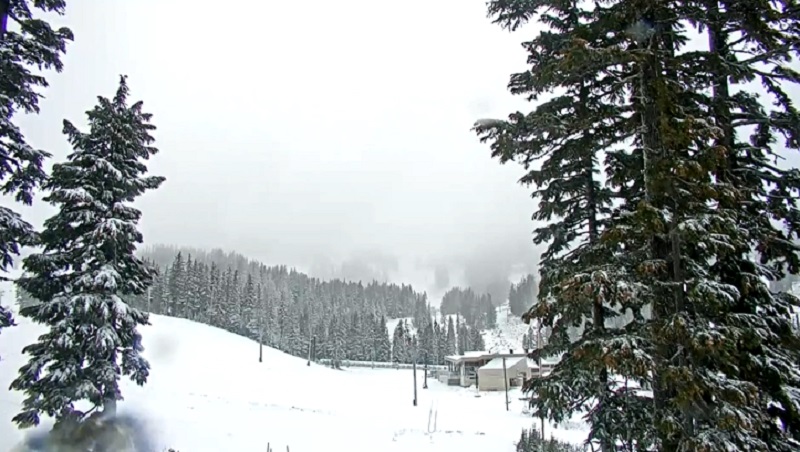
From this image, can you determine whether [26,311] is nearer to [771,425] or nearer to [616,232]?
[616,232]

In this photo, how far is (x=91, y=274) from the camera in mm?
13812

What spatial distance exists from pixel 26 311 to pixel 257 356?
52.5 metres

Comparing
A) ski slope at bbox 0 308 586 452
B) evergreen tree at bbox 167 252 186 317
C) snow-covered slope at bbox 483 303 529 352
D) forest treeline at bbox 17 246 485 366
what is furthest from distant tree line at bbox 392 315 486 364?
evergreen tree at bbox 167 252 186 317

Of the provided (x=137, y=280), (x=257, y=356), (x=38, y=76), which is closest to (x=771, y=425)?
(x=38, y=76)

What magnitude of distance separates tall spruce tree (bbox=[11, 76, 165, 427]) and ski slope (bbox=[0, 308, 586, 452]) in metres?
3.12

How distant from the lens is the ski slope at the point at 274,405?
67.2 feet

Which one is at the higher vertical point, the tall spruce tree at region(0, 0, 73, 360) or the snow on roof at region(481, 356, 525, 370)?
the tall spruce tree at region(0, 0, 73, 360)

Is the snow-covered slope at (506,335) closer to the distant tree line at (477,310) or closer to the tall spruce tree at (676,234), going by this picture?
the distant tree line at (477,310)

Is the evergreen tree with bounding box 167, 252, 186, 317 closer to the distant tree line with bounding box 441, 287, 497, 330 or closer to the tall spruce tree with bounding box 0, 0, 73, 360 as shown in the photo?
the tall spruce tree with bounding box 0, 0, 73, 360

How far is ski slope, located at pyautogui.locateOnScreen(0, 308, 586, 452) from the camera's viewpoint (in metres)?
20.5

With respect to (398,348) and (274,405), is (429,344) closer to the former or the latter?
(398,348)

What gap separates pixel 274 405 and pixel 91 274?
24.2 metres

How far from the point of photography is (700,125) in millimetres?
6289

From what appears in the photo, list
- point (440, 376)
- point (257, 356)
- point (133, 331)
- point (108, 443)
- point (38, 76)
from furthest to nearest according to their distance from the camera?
point (440, 376)
point (257, 356)
point (133, 331)
point (108, 443)
point (38, 76)
